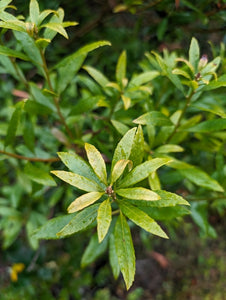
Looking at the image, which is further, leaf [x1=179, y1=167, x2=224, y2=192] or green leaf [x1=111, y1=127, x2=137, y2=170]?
leaf [x1=179, y1=167, x2=224, y2=192]

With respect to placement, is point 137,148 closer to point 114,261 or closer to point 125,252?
point 125,252

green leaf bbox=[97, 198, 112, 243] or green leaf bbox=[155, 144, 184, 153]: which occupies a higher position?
green leaf bbox=[97, 198, 112, 243]

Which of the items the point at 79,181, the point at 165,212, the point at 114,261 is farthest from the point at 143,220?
the point at 114,261

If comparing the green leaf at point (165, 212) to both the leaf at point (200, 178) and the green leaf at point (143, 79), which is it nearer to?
the leaf at point (200, 178)

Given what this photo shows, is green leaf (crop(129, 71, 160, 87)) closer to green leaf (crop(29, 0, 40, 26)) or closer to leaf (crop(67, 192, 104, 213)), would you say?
green leaf (crop(29, 0, 40, 26))

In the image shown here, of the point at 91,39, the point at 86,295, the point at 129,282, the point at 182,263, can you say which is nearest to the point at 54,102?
the point at 129,282

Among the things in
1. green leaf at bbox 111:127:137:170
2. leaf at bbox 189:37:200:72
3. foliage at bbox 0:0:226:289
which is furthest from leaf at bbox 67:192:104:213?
leaf at bbox 189:37:200:72
